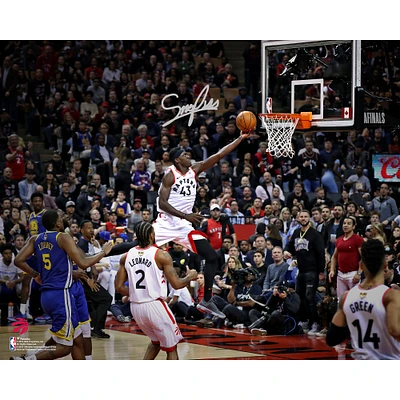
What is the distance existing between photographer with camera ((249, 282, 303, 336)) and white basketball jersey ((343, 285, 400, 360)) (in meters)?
4.77

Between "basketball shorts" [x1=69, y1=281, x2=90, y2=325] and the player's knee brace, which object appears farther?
the player's knee brace

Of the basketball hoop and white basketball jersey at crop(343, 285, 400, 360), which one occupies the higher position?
the basketball hoop

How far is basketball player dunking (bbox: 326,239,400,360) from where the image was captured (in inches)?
240

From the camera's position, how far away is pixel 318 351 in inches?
390

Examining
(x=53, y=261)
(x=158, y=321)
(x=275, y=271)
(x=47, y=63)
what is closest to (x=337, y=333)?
(x=158, y=321)

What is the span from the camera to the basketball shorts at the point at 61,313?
27.1 ft

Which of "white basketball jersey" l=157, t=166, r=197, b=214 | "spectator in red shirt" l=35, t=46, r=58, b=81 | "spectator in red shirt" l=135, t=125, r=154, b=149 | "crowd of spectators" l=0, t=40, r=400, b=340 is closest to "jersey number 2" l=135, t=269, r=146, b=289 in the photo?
"white basketball jersey" l=157, t=166, r=197, b=214

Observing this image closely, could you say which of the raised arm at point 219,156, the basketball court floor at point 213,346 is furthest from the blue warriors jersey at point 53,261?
the raised arm at point 219,156

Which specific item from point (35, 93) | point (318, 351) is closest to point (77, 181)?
point (35, 93)

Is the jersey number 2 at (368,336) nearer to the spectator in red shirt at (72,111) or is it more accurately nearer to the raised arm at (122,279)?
the raised arm at (122,279)

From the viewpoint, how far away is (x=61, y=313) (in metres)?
8.24

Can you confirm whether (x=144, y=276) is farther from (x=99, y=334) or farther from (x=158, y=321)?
(x=99, y=334)

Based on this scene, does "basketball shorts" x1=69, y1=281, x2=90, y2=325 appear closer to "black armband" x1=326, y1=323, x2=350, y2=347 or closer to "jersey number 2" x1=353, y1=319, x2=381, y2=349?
"black armband" x1=326, y1=323, x2=350, y2=347
